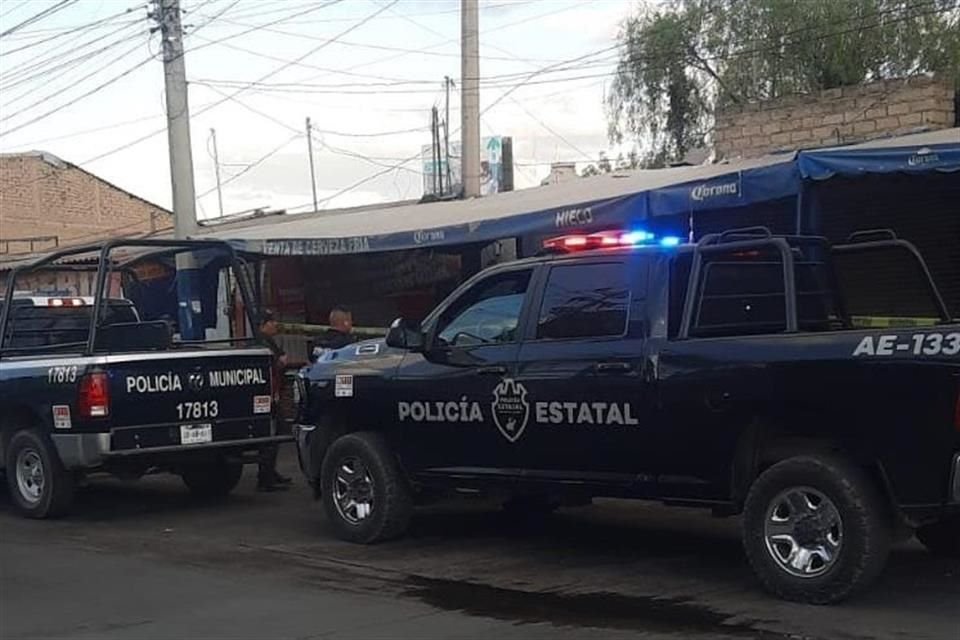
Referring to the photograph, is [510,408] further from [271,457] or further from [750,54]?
[750,54]

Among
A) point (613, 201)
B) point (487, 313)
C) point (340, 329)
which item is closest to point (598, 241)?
point (487, 313)

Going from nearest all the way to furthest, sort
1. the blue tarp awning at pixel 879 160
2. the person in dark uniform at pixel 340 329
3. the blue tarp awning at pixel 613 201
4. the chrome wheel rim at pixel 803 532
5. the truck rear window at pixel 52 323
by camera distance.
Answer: the chrome wheel rim at pixel 803 532
the blue tarp awning at pixel 879 160
the blue tarp awning at pixel 613 201
the truck rear window at pixel 52 323
the person in dark uniform at pixel 340 329

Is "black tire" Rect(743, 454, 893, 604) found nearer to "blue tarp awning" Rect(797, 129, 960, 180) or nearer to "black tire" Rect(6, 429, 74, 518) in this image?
"blue tarp awning" Rect(797, 129, 960, 180)

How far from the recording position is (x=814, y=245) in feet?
27.8

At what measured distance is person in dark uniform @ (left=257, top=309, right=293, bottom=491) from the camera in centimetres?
1156

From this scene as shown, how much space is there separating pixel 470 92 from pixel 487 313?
37.3 feet

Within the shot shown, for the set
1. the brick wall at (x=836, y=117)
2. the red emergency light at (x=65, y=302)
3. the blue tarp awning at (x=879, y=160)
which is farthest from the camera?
the brick wall at (x=836, y=117)

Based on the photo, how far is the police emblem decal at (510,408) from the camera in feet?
28.0

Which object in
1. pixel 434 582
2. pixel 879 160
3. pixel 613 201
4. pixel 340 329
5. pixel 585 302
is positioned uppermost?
pixel 879 160

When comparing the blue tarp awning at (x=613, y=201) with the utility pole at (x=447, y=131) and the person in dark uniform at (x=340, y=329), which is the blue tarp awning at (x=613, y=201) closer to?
the person in dark uniform at (x=340, y=329)

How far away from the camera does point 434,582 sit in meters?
8.22

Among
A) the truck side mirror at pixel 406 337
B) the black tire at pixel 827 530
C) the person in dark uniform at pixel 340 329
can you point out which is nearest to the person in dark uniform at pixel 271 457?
the person in dark uniform at pixel 340 329

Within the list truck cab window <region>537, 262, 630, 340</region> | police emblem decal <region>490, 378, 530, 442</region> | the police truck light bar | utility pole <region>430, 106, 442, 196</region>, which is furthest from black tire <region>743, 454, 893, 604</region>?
utility pole <region>430, 106, 442, 196</region>

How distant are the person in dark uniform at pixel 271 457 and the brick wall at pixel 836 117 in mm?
6684
